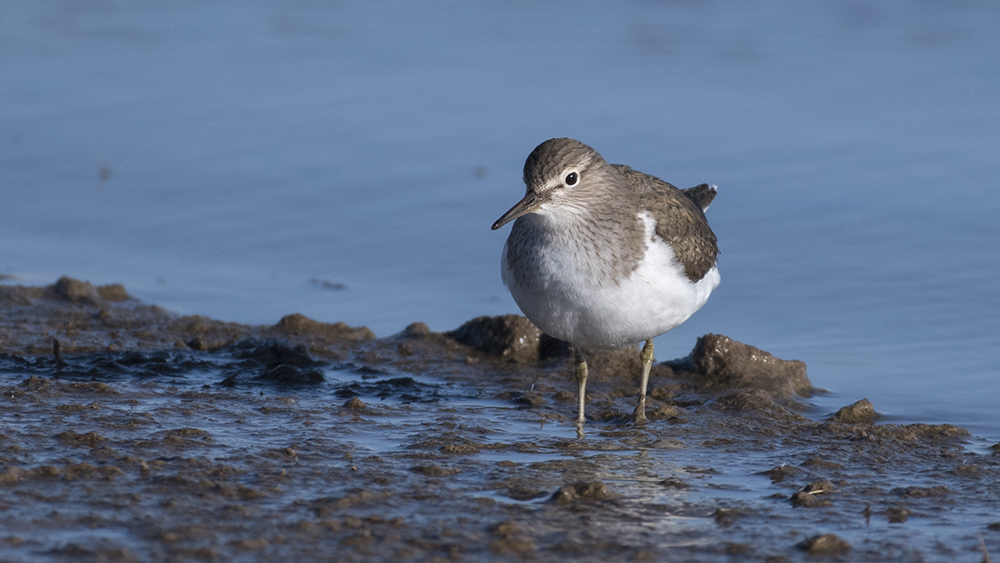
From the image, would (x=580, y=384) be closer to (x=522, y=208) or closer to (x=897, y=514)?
(x=522, y=208)

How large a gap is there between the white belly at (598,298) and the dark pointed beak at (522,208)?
0.78ft

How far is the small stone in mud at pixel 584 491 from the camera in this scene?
5.06 meters

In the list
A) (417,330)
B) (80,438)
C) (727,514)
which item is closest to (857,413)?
(727,514)

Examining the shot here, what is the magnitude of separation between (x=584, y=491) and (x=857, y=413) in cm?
233

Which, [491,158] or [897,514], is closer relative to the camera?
[897,514]

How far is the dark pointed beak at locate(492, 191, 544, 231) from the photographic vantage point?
6.30 metres

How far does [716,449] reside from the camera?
612 centimetres

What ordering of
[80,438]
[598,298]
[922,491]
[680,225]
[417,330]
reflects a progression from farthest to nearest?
[417,330] → [680,225] → [598,298] → [80,438] → [922,491]

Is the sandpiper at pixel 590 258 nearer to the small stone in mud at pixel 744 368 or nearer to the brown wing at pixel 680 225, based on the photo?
the brown wing at pixel 680 225

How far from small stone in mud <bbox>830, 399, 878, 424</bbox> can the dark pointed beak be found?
2.11 metres

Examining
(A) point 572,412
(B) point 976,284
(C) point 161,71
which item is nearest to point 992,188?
(B) point 976,284

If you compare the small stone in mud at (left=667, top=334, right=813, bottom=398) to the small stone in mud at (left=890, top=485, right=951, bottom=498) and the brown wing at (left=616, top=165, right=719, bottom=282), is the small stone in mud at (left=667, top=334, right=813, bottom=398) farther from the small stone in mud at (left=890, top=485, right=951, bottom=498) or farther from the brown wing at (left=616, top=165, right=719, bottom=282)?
the small stone in mud at (left=890, top=485, right=951, bottom=498)

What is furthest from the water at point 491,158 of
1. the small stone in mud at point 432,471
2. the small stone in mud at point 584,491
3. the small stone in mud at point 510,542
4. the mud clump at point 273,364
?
the small stone in mud at point 510,542

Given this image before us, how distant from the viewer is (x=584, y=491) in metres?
5.12
